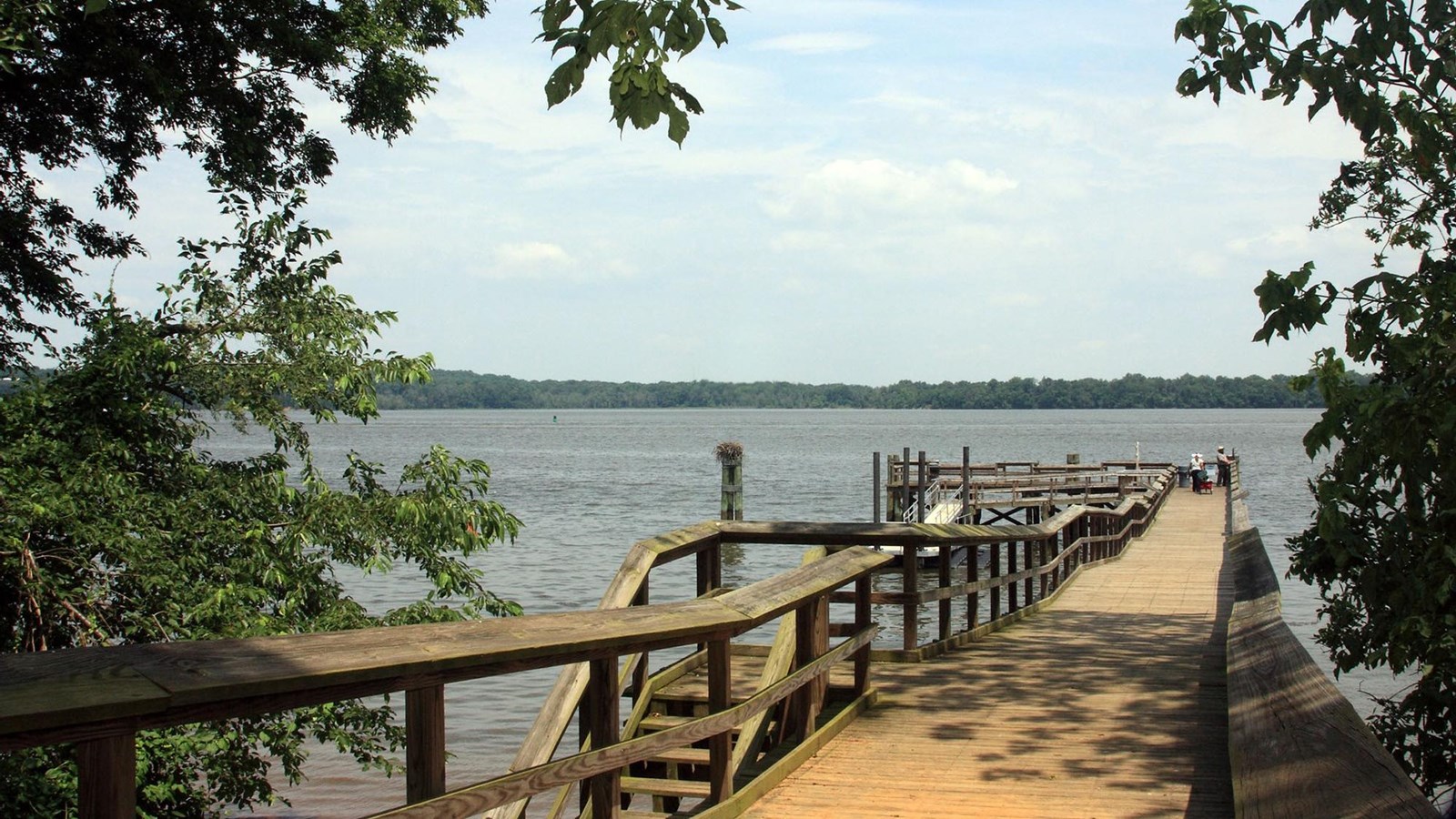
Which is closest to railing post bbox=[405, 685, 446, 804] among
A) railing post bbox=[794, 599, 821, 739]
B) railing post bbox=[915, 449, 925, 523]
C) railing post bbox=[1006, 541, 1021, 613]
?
railing post bbox=[794, 599, 821, 739]

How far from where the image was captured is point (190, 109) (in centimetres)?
1006

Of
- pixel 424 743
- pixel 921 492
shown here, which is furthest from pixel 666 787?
pixel 921 492

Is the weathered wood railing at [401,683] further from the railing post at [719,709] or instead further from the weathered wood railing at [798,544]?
the weathered wood railing at [798,544]

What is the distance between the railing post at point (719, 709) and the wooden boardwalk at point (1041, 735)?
0.22 m

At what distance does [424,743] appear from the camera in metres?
3.22

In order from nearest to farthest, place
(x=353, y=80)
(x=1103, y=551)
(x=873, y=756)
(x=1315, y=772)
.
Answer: (x=1315, y=772)
(x=873, y=756)
(x=353, y=80)
(x=1103, y=551)

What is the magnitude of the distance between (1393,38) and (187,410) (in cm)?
782

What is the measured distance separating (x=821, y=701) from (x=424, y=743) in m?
3.71

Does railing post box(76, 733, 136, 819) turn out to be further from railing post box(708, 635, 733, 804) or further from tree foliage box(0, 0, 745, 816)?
tree foliage box(0, 0, 745, 816)

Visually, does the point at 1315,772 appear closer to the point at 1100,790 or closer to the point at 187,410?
the point at 1100,790

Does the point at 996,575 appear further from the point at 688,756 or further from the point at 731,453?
the point at 731,453

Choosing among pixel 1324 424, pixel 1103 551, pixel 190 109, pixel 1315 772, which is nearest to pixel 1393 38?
pixel 1324 424

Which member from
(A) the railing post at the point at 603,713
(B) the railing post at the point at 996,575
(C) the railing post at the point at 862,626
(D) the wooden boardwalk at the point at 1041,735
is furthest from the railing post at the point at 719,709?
(B) the railing post at the point at 996,575

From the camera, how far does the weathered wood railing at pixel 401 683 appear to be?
234 cm
